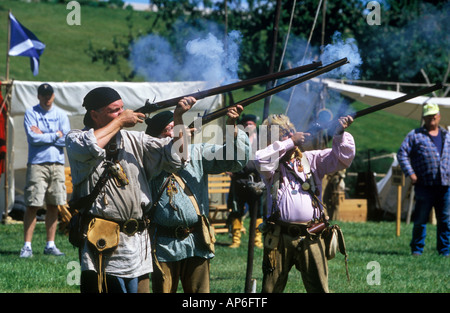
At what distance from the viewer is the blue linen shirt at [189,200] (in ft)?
15.9

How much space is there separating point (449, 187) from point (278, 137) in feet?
16.6

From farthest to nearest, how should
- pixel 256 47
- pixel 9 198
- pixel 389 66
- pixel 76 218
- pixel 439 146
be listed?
1. pixel 389 66
2. pixel 256 47
3. pixel 9 198
4. pixel 439 146
5. pixel 76 218

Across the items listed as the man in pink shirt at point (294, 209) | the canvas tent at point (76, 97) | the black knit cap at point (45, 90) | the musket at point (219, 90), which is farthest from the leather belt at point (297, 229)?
the canvas tent at point (76, 97)

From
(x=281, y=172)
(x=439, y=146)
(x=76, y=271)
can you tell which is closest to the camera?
(x=281, y=172)

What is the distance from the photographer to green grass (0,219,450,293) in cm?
720

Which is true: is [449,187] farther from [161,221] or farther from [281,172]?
[161,221]

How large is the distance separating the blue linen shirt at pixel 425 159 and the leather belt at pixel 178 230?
5570mm

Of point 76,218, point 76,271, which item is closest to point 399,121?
point 76,271

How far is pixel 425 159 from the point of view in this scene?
9.75 metres

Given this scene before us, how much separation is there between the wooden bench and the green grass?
0.57m

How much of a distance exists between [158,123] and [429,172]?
5901mm

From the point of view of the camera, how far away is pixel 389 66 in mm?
21797

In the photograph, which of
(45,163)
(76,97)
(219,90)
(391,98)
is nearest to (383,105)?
(219,90)
